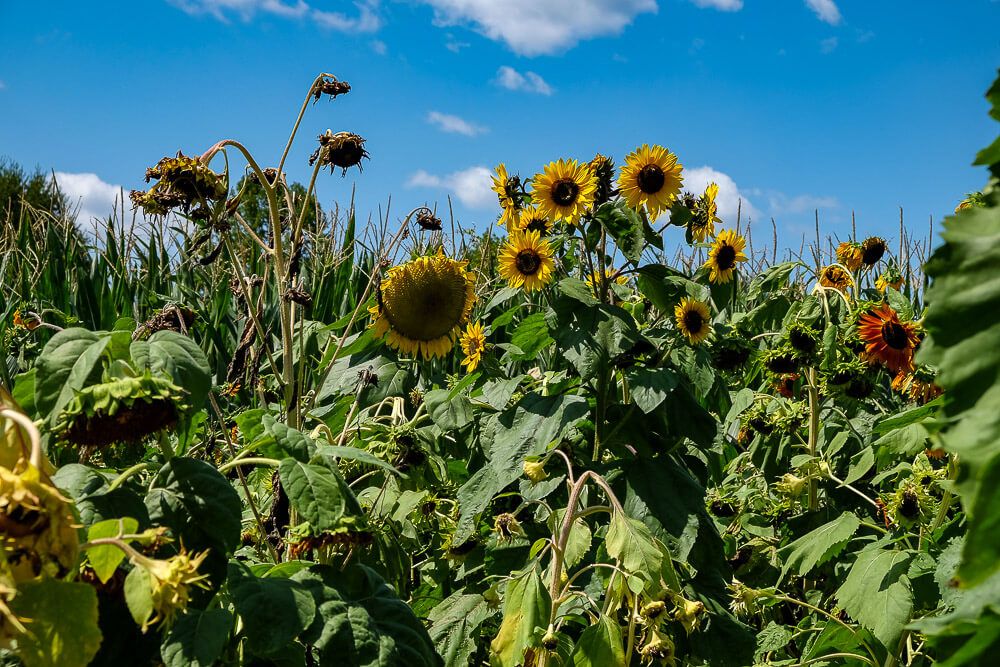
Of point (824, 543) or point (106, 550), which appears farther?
point (824, 543)

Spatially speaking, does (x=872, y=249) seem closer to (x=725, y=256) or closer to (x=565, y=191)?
(x=725, y=256)

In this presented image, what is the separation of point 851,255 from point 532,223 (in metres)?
1.47

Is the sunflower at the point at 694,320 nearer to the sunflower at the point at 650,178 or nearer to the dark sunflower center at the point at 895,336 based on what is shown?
the sunflower at the point at 650,178

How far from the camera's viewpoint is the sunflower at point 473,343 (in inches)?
94.0

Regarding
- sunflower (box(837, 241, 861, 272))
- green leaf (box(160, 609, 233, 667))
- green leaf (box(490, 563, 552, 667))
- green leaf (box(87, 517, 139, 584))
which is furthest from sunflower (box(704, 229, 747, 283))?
green leaf (box(87, 517, 139, 584))

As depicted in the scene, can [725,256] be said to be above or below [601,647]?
above

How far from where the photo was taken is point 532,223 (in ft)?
7.10

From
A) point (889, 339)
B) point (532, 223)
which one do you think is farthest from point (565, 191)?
point (889, 339)

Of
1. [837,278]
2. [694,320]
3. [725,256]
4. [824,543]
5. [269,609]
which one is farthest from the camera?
[837,278]

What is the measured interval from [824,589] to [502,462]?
132cm

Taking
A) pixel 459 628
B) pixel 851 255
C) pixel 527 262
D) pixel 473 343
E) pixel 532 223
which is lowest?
pixel 459 628

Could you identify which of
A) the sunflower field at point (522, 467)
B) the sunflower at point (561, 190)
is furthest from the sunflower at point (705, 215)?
the sunflower at point (561, 190)

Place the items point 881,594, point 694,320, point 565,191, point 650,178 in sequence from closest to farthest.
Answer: point 881,594, point 565,191, point 650,178, point 694,320

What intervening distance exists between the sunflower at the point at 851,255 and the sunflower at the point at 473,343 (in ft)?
4.75
